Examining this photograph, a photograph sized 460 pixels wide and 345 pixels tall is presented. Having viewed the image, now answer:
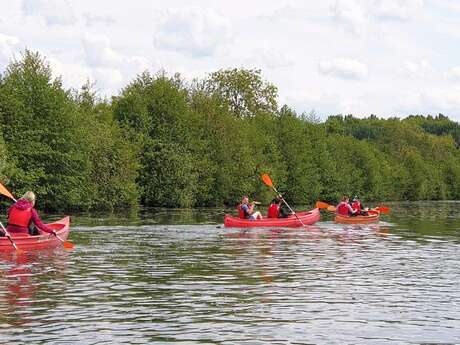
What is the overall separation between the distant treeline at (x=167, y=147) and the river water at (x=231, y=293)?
20.2 meters

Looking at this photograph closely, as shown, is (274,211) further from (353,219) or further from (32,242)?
(32,242)

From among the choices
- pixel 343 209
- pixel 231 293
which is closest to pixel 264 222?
pixel 343 209

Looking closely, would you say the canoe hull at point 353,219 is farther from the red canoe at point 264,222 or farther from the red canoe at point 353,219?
the red canoe at point 264,222

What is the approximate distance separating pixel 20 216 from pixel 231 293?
10.9 meters

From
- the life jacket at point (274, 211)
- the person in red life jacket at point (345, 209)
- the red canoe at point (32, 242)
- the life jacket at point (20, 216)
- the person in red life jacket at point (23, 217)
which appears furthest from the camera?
the person in red life jacket at point (345, 209)

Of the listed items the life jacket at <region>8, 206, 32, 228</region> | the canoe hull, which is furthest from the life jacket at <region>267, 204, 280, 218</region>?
the life jacket at <region>8, 206, 32, 228</region>

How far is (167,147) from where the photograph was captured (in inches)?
2539

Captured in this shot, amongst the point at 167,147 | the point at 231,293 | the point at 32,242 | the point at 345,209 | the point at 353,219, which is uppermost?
the point at 167,147

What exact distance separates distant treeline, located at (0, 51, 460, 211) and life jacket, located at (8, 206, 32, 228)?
16939mm

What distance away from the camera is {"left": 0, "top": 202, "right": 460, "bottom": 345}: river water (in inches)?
511

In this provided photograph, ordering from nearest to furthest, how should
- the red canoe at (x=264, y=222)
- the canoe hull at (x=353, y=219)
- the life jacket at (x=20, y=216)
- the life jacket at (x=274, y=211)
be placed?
the life jacket at (x=20, y=216) → the red canoe at (x=264, y=222) → the life jacket at (x=274, y=211) → the canoe hull at (x=353, y=219)

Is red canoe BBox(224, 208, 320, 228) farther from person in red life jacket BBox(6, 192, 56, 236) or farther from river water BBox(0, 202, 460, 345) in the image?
person in red life jacket BBox(6, 192, 56, 236)

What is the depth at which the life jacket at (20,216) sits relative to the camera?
25.5 m

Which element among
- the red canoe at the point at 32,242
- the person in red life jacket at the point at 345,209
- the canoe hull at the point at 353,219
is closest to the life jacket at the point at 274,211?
the canoe hull at the point at 353,219
